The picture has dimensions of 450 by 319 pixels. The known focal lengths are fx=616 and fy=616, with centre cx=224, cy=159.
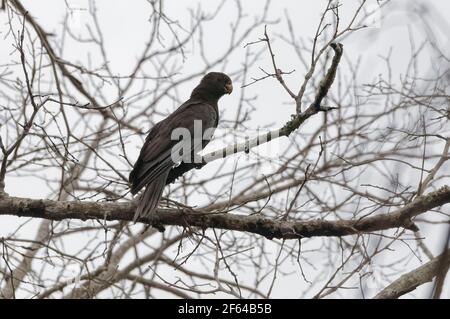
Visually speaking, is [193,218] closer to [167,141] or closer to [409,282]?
[167,141]

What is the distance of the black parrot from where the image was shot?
469 centimetres

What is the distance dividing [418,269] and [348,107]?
181 inches

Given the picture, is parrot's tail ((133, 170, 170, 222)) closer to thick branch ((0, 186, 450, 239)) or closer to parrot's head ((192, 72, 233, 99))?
thick branch ((0, 186, 450, 239))

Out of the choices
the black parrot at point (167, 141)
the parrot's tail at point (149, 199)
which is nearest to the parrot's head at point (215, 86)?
the black parrot at point (167, 141)

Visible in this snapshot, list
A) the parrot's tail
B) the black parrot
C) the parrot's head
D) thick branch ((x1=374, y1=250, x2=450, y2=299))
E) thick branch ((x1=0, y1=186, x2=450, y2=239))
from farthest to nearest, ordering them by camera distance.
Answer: the parrot's head, the black parrot, the parrot's tail, thick branch ((x1=0, y1=186, x2=450, y2=239)), thick branch ((x1=374, y1=250, x2=450, y2=299))

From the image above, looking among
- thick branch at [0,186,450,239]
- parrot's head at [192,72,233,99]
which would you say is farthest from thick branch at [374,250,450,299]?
parrot's head at [192,72,233,99]

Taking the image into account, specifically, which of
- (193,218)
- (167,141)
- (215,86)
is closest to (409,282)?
(193,218)

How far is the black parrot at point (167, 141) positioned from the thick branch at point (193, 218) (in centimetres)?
16

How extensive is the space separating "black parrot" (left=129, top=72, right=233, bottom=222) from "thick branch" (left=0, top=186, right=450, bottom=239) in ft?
0.52

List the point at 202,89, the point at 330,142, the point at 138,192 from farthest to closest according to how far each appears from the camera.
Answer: the point at 330,142
the point at 202,89
the point at 138,192

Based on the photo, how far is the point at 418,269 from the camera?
11.7 ft
